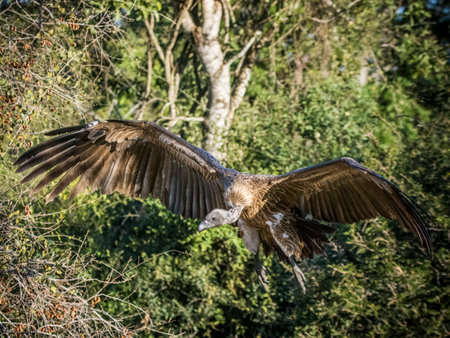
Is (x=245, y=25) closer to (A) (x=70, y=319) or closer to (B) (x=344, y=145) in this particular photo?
(B) (x=344, y=145)

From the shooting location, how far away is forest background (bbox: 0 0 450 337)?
180 inches

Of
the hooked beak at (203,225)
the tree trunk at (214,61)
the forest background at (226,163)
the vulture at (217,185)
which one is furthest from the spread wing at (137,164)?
the tree trunk at (214,61)

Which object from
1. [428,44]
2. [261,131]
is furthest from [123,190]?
[428,44]

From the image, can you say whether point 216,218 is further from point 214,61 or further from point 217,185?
point 214,61

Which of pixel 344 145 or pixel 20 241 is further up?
pixel 344 145

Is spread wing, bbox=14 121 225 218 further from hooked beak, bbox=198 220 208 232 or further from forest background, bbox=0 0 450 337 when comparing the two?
hooked beak, bbox=198 220 208 232

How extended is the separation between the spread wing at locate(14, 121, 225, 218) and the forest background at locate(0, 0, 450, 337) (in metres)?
0.32

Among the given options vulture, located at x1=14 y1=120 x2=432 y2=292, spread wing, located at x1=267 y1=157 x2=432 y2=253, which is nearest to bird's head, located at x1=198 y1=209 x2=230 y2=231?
vulture, located at x1=14 y1=120 x2=432 y2=292

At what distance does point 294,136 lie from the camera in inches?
327

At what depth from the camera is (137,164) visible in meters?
5.86

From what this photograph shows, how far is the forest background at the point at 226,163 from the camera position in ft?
15.0

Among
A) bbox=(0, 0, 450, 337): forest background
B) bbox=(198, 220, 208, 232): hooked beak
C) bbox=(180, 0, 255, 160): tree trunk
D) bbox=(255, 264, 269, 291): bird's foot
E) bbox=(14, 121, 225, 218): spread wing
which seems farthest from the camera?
bbox=(180, 0, 255, 160): tree trunk

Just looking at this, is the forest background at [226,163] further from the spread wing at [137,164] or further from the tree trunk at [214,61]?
the spread wing at [137,164]

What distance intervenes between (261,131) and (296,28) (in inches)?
145
